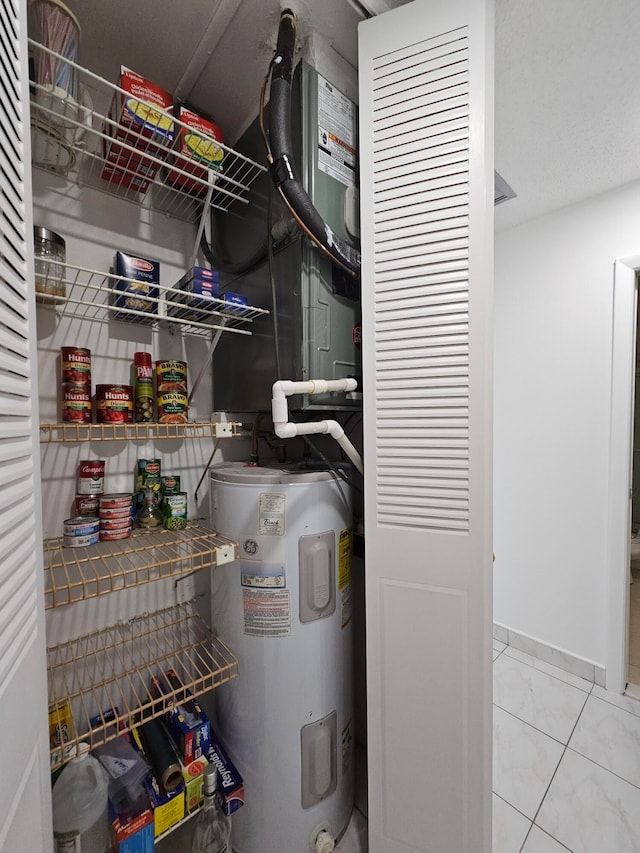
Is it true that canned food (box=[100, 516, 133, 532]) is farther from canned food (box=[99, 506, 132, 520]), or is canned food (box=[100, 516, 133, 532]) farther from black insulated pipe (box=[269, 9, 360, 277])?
black insulated pipe (box=[269, 9, 360, 277])

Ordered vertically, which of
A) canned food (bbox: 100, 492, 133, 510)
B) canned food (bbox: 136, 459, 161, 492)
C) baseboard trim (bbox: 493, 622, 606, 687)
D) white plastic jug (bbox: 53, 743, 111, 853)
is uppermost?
canned food (bbox: 136, 459, 161, 492)

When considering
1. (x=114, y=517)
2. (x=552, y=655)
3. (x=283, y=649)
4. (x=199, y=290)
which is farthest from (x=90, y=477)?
(x=552, y=655)

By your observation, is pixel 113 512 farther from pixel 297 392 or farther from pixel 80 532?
pixel 297 392

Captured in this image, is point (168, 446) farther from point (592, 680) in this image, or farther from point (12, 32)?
point (592, 680)

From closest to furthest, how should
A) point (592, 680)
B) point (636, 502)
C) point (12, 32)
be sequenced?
point (12, 32)
point (592, 680)
point (636, 502)

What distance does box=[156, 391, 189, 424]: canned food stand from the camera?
1020 millimetres

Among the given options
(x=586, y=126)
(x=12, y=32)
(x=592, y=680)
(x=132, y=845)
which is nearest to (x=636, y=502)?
(x=592, y=680)

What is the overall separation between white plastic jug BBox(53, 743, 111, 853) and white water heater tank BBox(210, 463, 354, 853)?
1.07ft

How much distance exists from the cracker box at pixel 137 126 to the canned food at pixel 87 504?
2.86 ft

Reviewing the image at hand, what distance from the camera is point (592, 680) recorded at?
5.56 feet

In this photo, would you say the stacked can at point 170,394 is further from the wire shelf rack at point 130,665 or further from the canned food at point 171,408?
the wire shelf rack at point 130,665

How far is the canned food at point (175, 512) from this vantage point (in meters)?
1.03

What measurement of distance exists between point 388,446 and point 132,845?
3.66 ft

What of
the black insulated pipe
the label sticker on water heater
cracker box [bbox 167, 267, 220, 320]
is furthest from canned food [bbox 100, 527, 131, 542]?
the black insulated pipe
